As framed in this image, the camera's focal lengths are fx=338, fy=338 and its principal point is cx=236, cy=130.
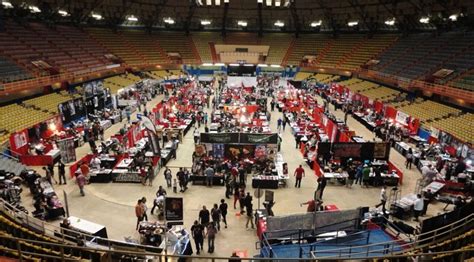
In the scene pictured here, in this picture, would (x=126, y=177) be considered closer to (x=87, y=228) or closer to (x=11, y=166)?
(x=11, y=166)

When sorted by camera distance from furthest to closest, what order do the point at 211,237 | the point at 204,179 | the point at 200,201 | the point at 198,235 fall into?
the point at 204,179 → the point at 200,201 → the point at 211,237 → the point at 198,235

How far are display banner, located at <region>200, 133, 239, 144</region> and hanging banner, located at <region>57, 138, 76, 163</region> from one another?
322 inches

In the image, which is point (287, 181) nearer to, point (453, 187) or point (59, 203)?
point (453, 187)

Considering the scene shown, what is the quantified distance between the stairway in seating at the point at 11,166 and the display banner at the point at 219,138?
399 inches

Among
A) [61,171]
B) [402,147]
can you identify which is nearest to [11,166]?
[61,171]

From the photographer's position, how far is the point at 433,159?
21.1m

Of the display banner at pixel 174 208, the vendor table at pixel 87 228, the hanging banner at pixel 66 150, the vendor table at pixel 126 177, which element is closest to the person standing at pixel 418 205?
Answer: the display banner at pixel 174 208

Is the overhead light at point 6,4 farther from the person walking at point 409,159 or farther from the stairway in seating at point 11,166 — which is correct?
the person walking at point 409,159

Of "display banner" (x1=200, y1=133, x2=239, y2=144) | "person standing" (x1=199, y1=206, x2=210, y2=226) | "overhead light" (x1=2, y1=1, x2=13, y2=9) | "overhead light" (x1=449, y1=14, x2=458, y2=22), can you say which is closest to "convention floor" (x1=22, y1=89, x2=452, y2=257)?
"person standing" (x1=199, y1=206, x2=210, y2=226)

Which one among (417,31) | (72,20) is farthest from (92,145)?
(417,31)

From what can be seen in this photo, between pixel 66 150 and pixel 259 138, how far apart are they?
11760 mm

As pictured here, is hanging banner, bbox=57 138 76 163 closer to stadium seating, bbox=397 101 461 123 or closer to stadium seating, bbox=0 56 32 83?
stadium seating, bbox=0 56 32 83

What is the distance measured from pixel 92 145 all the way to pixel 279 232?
15.4m

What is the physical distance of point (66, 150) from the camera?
20.6 m
